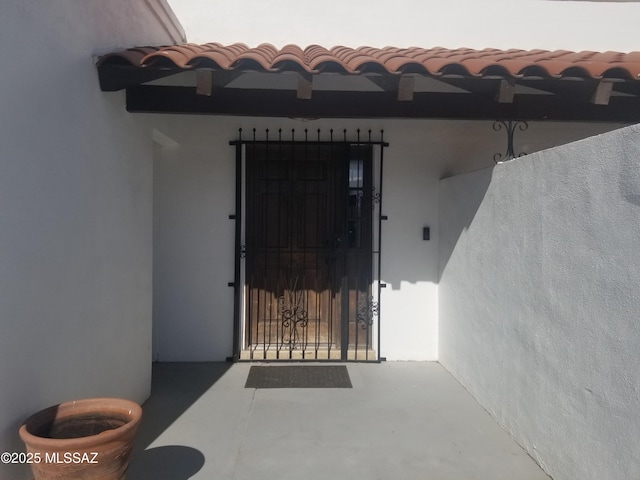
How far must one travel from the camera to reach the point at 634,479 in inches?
87.7

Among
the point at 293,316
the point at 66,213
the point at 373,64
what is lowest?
the point at 293,316

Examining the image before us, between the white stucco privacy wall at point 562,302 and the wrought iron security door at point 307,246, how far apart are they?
1.33 m

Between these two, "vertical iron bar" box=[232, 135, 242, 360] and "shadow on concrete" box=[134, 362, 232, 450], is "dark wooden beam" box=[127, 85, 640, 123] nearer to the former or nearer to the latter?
"vertical iron bar" box=[232, 135, 242, 360]

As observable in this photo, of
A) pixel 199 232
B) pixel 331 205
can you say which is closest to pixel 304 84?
pixel 331 205

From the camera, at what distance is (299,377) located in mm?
5043

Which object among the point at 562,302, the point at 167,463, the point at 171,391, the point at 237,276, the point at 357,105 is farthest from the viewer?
the point at 237,276

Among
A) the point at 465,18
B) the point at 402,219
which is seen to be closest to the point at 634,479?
the point at 402,219

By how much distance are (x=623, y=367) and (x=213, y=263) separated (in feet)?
13.6

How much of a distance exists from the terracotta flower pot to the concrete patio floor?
85 centimetres

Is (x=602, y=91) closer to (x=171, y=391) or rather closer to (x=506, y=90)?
(x=506, y=90)

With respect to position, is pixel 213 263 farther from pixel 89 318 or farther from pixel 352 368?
pixel 89 318

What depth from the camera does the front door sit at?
18.1 feet

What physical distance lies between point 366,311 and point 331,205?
4.33ft

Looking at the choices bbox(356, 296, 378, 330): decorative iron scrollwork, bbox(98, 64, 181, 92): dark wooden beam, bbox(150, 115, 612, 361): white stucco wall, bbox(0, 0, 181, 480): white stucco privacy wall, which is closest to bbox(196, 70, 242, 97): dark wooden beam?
bbox(98, 64, 181, 92): dark wooden beam
